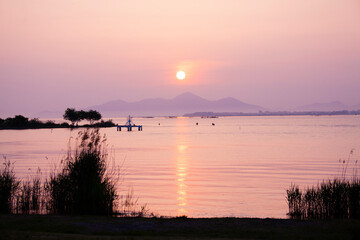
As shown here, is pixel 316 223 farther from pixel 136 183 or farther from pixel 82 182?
pixel 136 183

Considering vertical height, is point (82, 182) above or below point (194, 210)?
above

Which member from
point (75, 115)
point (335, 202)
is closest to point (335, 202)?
point (335, 202)

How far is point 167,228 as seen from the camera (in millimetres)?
13461

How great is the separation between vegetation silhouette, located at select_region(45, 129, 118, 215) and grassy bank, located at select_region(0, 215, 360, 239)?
1434 mm

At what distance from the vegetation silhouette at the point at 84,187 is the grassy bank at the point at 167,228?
1.43m

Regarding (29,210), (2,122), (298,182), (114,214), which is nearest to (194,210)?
(114,214)

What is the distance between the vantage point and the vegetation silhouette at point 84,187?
1620 cm

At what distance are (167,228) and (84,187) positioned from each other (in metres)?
4.06

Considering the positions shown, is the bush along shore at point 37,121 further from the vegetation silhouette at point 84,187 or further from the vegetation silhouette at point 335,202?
the vegetation silhouette at point 335,202

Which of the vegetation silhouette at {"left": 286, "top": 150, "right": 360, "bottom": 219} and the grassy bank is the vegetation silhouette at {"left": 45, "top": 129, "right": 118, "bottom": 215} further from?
the vegetation silhouette at {"left": 286, "top": 150, "right": 360, "bottom": 219}

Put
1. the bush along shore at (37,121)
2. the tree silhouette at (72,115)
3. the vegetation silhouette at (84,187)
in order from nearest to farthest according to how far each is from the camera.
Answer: the vegetation silhouette at (84,187) < the bush along shore at (37,121) < the tree silhouette at (72,115)

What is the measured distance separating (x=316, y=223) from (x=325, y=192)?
3.19 metres

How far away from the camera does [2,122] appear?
13962 centimetres

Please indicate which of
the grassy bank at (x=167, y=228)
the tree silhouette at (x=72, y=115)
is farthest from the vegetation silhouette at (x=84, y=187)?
the tree silhouette at (x=72, y=115)
